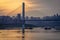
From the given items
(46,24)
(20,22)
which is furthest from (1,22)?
(46,24)

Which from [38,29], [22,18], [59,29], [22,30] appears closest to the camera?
[22,18]

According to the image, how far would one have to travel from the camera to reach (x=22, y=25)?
25.2m

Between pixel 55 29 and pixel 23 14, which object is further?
pixel 55 29

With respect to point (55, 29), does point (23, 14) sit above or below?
above

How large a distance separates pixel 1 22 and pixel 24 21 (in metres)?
2.34

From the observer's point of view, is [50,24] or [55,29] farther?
[55,29]

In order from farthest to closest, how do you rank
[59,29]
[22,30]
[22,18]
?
[59,29] < [22,30] < [22,18]

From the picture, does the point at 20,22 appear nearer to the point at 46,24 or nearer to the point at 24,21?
the point at 24,21

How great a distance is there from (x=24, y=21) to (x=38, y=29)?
252 inches

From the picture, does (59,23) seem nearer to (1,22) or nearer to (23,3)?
(23,3)

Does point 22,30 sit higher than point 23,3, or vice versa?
point 23,3

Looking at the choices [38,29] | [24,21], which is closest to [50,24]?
[24,21]

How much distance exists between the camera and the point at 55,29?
29781mm

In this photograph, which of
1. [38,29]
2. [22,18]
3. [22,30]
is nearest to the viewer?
[22,18]
